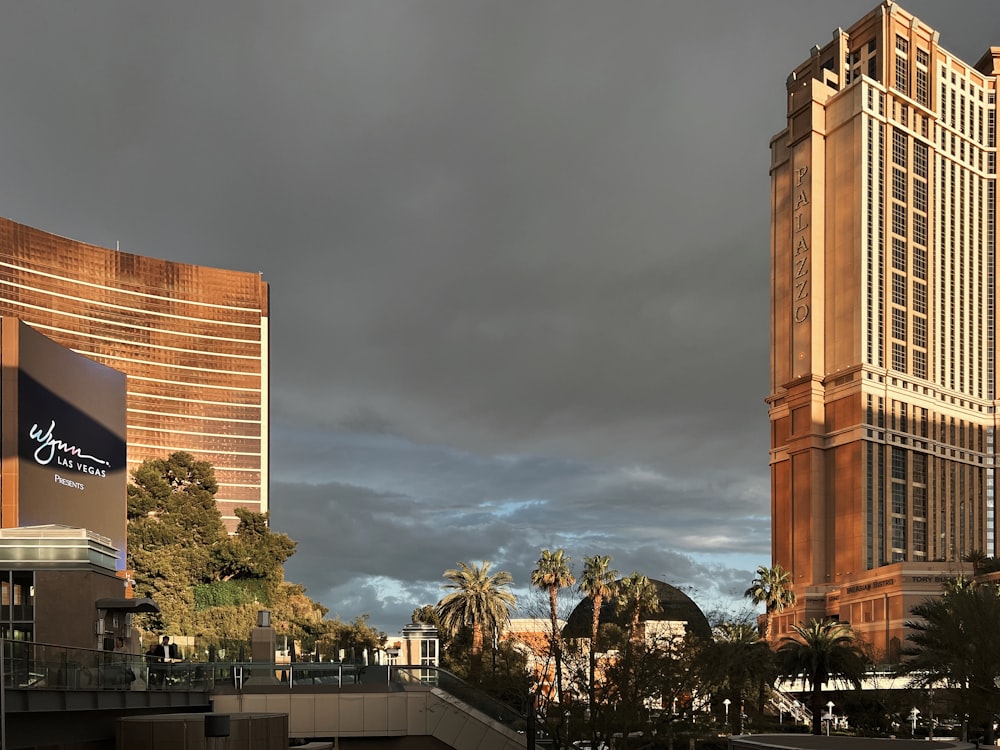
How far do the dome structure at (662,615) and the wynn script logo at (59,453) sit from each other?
104ft

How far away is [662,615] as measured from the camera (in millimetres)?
107125

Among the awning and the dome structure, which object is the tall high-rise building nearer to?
the dome structure

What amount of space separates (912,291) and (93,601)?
472ft

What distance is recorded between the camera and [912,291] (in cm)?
16788

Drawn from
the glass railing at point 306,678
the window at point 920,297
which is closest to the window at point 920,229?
the window at point 920,297

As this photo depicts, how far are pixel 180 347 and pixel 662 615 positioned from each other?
88214 millimetres

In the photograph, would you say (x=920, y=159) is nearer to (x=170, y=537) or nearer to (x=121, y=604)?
(x=170, y=537)

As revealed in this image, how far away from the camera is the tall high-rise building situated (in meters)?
154

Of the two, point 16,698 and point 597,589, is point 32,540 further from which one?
point 597,589

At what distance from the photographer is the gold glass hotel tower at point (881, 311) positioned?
15875 centimetres

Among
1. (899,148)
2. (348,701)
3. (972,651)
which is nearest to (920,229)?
(899,148)

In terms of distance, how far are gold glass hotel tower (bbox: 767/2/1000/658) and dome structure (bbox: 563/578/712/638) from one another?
2483 cm

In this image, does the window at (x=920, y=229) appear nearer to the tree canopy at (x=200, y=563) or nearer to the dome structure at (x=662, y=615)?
the dome structure at (x=662, y=615)

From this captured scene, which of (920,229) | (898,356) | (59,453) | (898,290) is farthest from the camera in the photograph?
(920,229)
